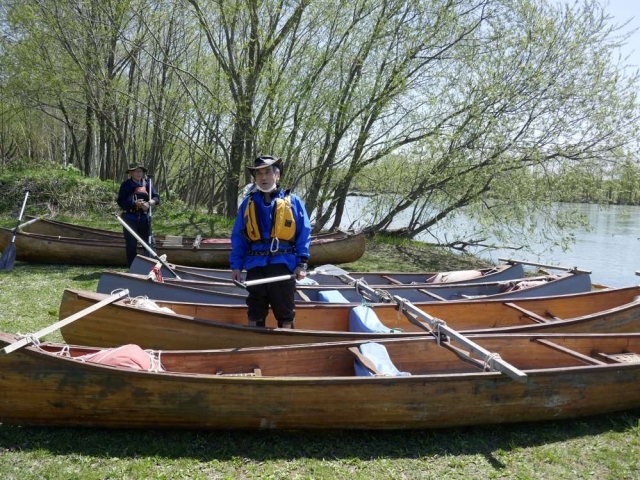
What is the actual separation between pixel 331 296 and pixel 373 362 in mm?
1834

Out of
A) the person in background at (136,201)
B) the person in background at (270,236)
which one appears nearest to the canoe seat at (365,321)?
the person in background at (270,236)

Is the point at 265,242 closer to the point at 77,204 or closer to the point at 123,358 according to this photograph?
the point at 123,358

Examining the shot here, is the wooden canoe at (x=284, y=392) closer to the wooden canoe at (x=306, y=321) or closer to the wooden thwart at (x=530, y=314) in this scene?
the wooden canoe at (x=306, y=321)

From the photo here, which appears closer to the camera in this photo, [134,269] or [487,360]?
[487,360]

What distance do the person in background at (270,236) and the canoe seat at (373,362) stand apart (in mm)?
727

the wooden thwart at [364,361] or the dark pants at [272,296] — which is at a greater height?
the dark pants at [272,296]

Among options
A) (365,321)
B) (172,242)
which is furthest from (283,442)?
(172,242)

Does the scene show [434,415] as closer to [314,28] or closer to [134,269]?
[134,269]

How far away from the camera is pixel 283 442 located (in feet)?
10.7

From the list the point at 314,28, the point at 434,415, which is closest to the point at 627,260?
the point at 314,28

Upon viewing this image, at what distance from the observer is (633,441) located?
3570 mm

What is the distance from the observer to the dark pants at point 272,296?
4.08 meters

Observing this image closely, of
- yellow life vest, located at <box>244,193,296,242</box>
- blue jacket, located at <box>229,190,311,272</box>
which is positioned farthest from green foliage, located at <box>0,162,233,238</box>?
yellow life vest, located at <box>244,193,296,242</box>

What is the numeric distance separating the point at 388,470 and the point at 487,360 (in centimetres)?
102
